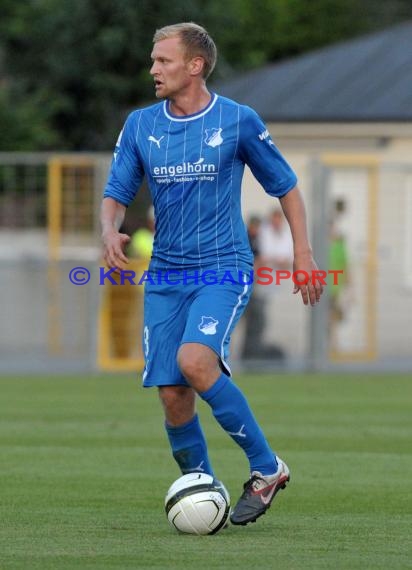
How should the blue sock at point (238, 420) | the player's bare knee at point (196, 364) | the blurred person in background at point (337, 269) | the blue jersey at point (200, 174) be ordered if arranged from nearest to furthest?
the player's bare knee at point (196, 364), the blue sock at point (238, 420), the blue jersey at point (200, 174), the blurred person in background at point (337, 269)

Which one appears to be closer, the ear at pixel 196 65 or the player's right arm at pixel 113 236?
the player's right arm at pixel 113 236

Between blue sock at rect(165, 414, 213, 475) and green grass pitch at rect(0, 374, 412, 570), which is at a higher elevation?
blue sock at rect(165, 414, 213, 475)

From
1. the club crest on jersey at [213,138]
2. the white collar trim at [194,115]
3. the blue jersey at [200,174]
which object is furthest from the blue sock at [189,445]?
the white collar trim at [194,115]

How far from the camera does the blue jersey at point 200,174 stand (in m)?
7.74

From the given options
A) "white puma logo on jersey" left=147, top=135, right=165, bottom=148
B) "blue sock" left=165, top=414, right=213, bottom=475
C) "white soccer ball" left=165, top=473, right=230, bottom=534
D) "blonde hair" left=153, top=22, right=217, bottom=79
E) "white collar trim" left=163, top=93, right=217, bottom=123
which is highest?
"blonde hair" left=153, top=22, right=217, bottom=79

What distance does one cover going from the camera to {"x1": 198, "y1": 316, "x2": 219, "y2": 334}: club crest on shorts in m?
7.58

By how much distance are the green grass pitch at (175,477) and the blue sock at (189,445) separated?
32 cm

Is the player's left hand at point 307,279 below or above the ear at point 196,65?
below

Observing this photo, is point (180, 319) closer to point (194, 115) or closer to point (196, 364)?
point (196, 364)

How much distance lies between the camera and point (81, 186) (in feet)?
Result: 71.4

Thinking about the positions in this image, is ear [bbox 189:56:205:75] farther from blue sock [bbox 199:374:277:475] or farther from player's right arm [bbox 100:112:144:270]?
blue sock [bbox 199:374:277:475]

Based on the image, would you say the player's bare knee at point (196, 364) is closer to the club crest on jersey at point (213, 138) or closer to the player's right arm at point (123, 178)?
the player's right arm at point (123, 178)

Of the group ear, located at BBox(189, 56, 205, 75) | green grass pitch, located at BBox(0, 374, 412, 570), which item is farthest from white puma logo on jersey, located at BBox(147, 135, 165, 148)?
green grass pitch, located at BBox(0, 374, 412, 570)

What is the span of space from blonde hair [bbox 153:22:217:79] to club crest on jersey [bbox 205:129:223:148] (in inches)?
11.4
